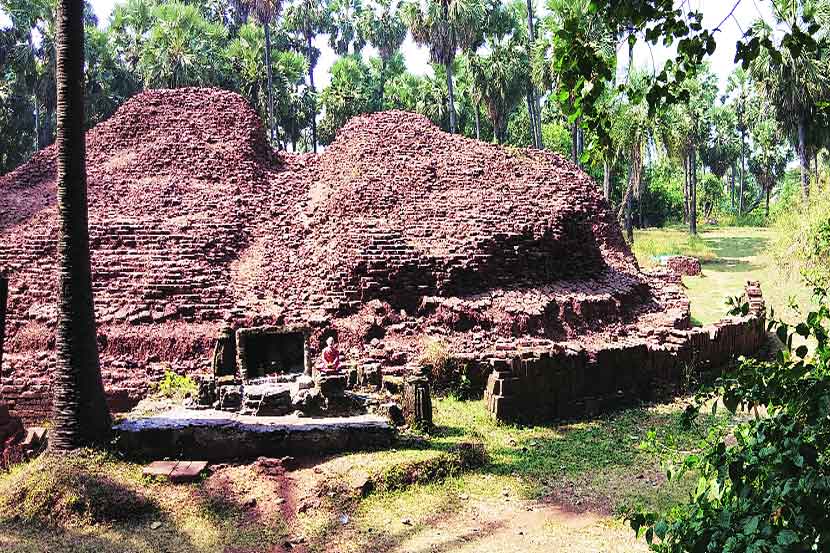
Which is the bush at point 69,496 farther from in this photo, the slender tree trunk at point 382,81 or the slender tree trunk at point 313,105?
the slender tree trunk at point 382,81

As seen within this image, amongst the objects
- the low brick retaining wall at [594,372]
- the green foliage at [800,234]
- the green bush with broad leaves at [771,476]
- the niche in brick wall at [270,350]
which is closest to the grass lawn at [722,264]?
the green foliage at [800,234]

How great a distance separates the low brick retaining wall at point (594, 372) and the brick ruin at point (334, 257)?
0.13 feet

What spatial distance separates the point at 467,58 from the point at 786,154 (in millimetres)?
32749

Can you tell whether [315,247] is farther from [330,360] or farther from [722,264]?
[722,264]

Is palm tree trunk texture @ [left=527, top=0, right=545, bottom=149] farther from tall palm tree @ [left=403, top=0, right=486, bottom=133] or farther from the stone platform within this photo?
the stone platform

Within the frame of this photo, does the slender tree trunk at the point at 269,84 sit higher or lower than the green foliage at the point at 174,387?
higher

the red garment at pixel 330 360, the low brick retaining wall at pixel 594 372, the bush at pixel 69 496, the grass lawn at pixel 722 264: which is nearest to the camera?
the bush at pixel 69 496

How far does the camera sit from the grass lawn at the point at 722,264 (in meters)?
17.1

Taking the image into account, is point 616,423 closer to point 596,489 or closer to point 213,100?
point 596,489

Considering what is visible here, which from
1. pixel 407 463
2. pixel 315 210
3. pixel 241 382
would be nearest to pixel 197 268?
pixel 315 210

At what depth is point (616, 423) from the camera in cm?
937

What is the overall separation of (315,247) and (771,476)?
1192 centimetres

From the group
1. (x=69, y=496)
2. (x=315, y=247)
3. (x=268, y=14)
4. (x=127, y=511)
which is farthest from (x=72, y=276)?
(x=268, y=14)

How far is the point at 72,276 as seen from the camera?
294 inches
